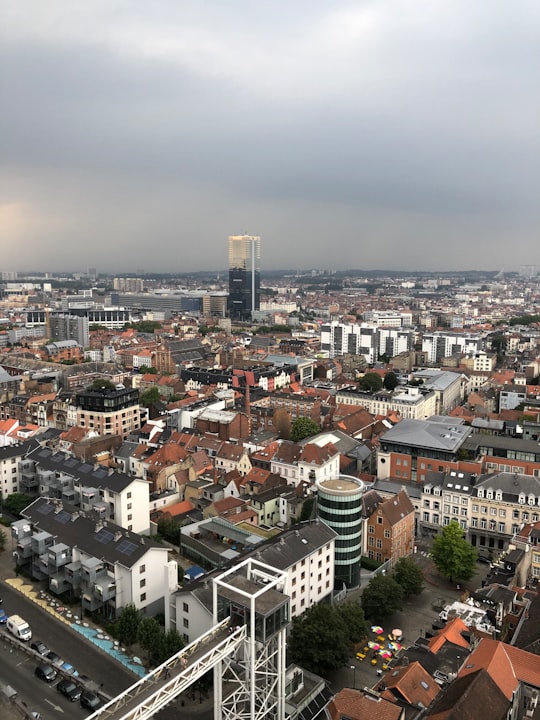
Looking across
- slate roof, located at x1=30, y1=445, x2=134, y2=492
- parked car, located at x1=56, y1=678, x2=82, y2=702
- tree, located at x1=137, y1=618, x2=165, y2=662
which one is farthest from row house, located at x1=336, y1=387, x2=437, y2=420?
parked car, located at x1=56, y1=678, x2=82, y2=702

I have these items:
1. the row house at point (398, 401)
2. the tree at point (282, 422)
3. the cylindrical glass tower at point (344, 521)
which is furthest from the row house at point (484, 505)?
the row house at point (398, 401)

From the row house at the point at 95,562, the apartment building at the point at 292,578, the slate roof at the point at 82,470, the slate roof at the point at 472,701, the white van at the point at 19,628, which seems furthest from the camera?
the slate roof at the point at 82,470

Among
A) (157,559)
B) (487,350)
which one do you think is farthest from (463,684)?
(487,350)

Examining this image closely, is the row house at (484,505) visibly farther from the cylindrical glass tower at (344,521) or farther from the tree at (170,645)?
the tree at (170,645)

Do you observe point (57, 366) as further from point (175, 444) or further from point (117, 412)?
point (175, 444)

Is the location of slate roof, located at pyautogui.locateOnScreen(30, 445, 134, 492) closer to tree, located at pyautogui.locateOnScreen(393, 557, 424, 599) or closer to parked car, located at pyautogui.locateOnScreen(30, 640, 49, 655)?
parked car, located at pyautogui.locateOnScreen(30, 640, 49, 655)
